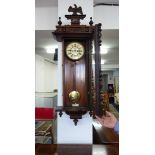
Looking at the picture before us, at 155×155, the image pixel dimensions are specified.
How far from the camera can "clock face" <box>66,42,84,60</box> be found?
1.94 metres

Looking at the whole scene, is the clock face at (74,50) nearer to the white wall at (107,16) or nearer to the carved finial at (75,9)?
the carved finial at (75,9)

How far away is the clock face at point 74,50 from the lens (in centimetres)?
194

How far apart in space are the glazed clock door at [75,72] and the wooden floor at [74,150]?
40 centimetres

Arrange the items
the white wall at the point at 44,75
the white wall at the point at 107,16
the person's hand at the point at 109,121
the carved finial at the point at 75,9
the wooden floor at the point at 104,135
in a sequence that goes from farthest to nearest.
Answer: the white wall at the point at 44,75 < the person's hand at the point at 109,121 < the white wall at the point at 107,16 < the wooden floor at the point at 104,135 < the carved finial at the point at 75,9

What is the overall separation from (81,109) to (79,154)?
15.9 inches

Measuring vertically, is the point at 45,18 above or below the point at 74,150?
above

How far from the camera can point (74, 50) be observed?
194 cm

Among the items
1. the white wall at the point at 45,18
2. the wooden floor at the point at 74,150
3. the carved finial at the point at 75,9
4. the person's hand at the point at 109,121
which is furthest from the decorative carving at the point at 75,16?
the person's hand at the point at 109,121

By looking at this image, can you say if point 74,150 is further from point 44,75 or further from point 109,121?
point 44,75

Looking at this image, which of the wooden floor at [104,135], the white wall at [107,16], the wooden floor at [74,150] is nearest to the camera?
the wooden floor at [74,150]

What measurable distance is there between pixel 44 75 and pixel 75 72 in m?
2.91

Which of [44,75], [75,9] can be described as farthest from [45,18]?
Result: [44,75]
